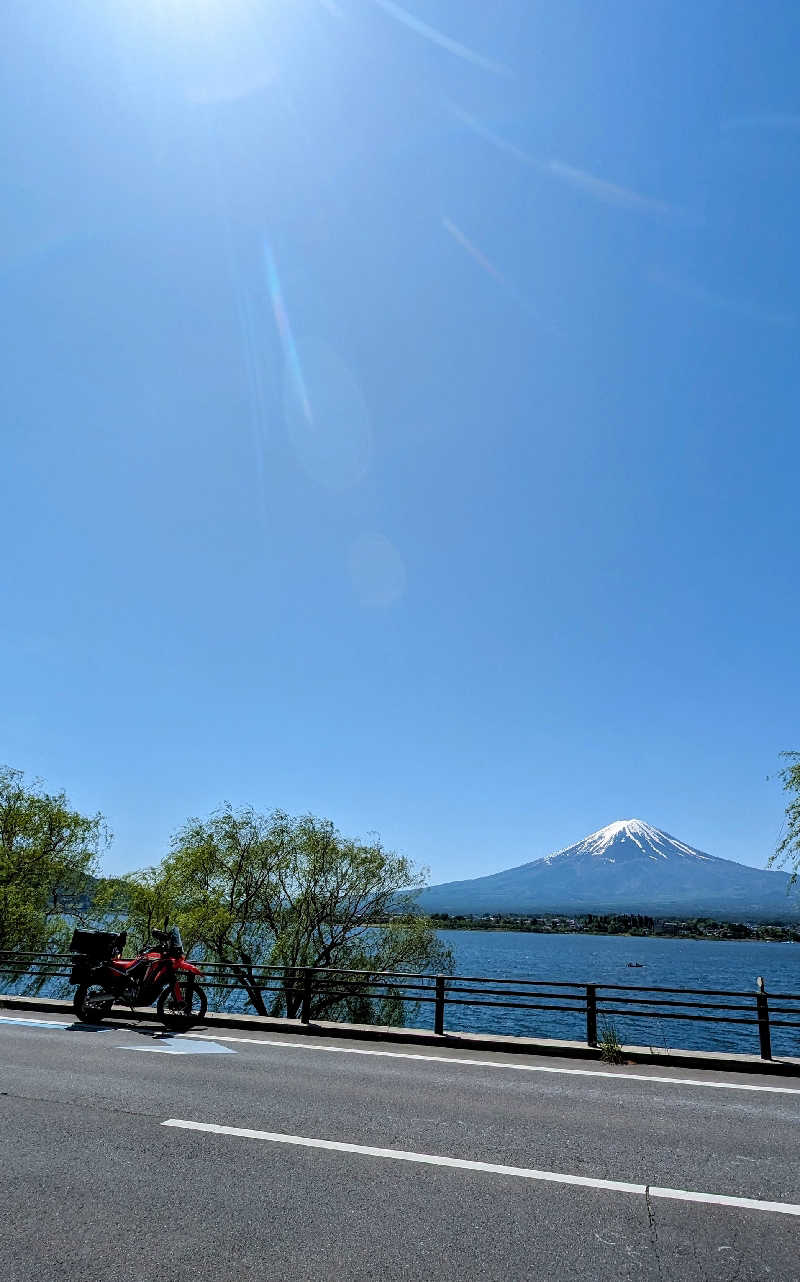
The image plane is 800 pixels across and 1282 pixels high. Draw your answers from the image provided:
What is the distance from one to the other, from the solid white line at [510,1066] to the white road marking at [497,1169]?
3.95 meters

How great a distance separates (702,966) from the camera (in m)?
116

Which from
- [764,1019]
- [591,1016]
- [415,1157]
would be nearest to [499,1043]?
[591,1016]

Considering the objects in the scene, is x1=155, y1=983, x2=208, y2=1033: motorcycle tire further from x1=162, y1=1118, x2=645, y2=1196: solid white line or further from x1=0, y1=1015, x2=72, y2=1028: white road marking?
x1=162, y1=1118, x2=645, y2=1196: solid white line

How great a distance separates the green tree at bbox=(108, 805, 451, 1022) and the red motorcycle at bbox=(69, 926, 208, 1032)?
17094 millimetres

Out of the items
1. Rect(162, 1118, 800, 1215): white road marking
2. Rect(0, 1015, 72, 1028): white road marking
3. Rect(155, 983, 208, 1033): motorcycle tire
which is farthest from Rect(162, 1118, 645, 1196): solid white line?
Rect(0, 1015, 72, 1028): white road marking

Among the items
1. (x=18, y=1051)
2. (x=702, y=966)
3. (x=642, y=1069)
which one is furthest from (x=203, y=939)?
(x=702, y=966)

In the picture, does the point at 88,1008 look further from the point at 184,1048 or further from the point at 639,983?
the point at 639,983

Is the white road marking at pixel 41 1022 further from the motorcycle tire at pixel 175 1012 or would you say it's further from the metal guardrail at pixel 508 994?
the motorcycle tire at pixel 175 1012

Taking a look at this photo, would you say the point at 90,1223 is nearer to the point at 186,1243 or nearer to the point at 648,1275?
the point at 186,1243

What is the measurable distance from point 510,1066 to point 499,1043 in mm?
1393

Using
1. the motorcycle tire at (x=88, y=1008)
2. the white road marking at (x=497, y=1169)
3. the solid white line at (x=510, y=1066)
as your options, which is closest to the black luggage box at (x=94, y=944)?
the motorcycle tire at (x=88, y=1008)

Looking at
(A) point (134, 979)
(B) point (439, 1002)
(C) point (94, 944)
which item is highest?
(C) point (94, 944)

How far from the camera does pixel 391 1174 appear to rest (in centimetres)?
548

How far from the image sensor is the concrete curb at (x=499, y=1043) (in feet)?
32.1
